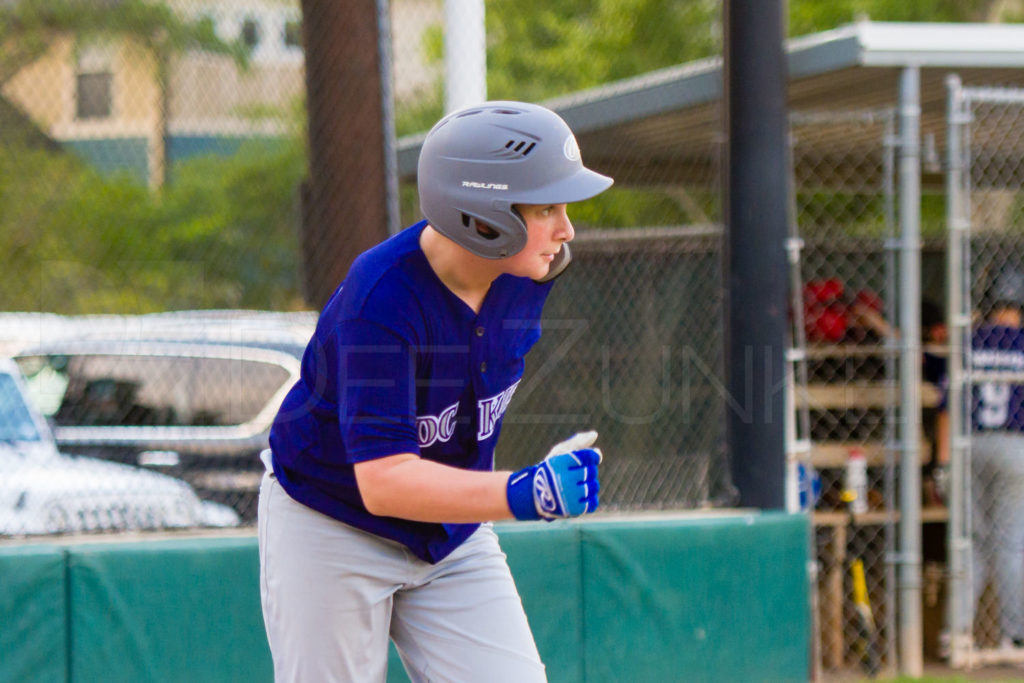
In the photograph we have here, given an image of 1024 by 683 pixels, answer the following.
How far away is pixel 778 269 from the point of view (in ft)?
17.7

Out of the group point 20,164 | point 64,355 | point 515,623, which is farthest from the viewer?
point 64,355

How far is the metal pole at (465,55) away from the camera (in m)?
4.97

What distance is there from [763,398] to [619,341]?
1.71 meters

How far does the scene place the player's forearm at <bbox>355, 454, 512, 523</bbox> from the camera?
243 centimetres

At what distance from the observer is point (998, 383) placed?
6840 mm

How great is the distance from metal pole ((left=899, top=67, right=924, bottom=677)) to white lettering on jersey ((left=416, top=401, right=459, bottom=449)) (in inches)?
149

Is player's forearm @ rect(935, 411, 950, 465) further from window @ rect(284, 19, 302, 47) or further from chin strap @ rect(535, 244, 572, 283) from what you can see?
chin strap @ rect(535, 244, 572, 283)

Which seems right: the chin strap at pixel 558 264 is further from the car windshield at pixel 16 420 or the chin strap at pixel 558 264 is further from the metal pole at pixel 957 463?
the car windshield at pixel 16 420

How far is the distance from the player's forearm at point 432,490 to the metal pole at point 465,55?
2775mm

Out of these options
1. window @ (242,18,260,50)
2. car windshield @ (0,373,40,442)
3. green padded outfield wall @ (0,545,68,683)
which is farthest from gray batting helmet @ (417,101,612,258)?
car windshield @ (0,373,40,442)

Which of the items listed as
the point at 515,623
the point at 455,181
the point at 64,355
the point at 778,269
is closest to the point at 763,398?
the point at 778,269

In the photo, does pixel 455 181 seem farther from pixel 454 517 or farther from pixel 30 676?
pixel 30 676

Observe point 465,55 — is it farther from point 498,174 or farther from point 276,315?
point 498,174

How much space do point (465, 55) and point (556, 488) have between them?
3.00 meters
